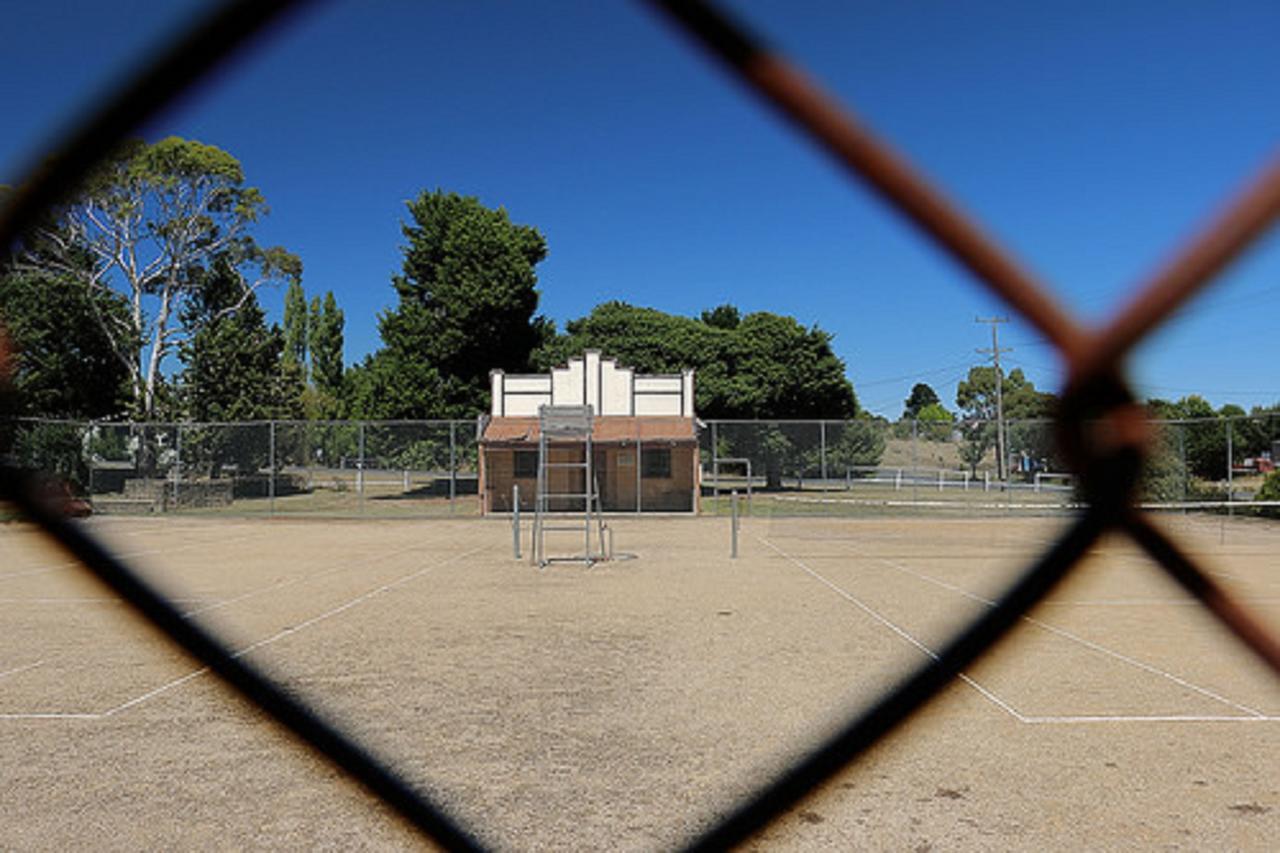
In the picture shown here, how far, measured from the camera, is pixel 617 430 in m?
26.5

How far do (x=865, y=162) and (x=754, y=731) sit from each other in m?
4.16

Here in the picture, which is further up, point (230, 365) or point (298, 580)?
point (230, 365)

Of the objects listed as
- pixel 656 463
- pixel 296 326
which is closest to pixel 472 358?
pixel 656 463

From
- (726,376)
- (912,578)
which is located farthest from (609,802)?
(726,376)

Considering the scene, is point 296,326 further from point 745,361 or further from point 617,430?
point 617,430

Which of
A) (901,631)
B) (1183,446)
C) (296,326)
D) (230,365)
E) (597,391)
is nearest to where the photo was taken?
(901,631)

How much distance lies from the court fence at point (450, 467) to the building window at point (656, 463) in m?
0.03

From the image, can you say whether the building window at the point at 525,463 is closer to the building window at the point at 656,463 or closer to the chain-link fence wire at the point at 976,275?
the building window at the point at 656,463

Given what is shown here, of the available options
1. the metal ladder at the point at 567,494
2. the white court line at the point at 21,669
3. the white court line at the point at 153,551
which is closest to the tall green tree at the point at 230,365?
the metal ladder at the point at 567,494

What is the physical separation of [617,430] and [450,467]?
484 centimetres

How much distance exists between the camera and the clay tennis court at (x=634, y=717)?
3.44 meters

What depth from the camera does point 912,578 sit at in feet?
36.1

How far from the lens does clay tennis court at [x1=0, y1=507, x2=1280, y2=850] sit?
11.3 feet

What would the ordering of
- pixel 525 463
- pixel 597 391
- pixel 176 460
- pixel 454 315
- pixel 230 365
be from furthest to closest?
1. pixel 454 315
2. pixel 230 365
3. pixel 597 391
4. pixel 525 463
5. pixel 176 460
